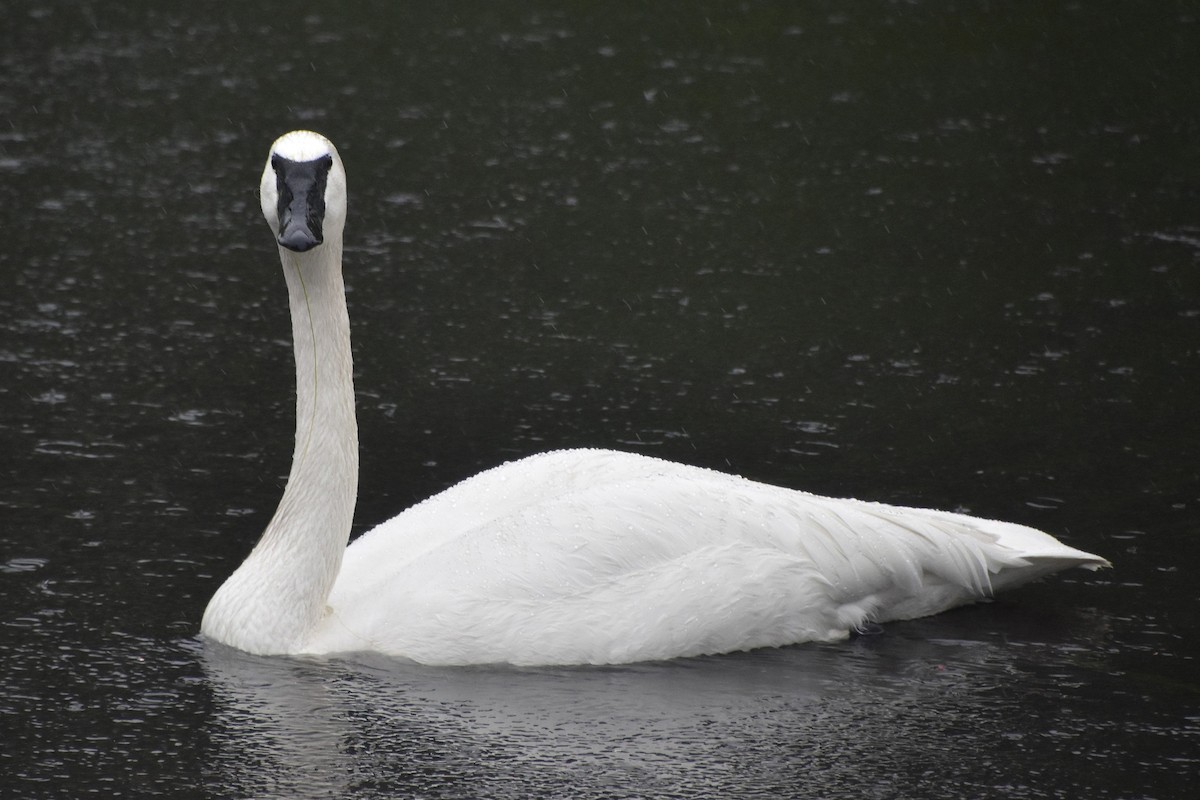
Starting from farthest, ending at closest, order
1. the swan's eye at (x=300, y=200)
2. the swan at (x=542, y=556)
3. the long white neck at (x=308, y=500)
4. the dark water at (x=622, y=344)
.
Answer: the long white neck at (x=308, y=500) → the swan at (x=542, y=556) → the swan's eye at (x=300, y=200) → the dark water at (x=622, y=344)

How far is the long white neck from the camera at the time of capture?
7.91 metres

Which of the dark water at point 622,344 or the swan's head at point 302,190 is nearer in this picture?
the dark water at point 622,344

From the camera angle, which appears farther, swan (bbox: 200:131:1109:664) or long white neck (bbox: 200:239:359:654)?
long white neck (bbox: 200:239:359:654)

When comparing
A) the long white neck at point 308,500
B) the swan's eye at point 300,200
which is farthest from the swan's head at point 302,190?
the long white neck at point 308,500

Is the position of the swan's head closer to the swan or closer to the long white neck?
the swan

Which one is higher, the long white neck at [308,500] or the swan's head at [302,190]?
the swan's head at [302,190]

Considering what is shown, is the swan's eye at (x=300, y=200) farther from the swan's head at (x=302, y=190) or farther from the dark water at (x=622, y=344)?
the dark water at (x=622, y=344)

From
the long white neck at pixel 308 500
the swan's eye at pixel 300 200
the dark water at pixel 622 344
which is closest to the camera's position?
the dark water at pixel 622 344

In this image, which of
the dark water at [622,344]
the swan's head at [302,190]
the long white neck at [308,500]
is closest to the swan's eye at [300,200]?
the swan's head at [302,190]

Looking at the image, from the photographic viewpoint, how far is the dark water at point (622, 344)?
7.26m

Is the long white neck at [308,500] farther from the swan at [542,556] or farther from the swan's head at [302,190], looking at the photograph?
the swan's head at [302,190]

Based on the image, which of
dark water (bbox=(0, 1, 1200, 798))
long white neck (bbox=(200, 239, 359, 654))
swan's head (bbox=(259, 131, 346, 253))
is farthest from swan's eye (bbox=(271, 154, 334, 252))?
dark water (bbox=(0, 1, 1200, 798))

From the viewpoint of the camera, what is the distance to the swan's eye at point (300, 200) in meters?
7.54

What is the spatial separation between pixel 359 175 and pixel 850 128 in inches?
160
